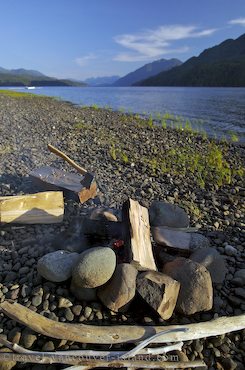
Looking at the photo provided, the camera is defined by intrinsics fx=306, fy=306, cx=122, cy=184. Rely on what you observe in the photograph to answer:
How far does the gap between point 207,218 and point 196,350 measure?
11.0 ft

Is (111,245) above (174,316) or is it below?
above

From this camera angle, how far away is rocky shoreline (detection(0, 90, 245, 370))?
3469 mm

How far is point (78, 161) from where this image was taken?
10.1m

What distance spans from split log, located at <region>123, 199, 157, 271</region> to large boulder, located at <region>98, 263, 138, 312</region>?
21 cm

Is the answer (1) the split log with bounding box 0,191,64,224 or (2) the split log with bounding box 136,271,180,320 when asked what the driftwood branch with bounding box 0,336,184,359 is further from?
(1) the split log with bounding box 0,191,64,224

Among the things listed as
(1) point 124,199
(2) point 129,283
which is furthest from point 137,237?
(1) point 124,199

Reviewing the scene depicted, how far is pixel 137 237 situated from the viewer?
4172 millimetres

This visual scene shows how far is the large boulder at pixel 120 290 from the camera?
3.52 meters

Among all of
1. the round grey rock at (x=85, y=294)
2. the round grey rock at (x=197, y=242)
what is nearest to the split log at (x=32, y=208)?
the round grey rock at (x=85, y=294)

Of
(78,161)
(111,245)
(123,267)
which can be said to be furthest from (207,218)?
(78,161)

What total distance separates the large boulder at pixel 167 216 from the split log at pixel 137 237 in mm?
589

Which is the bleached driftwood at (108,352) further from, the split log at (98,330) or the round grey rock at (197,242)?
the round grey rock at (197,242)

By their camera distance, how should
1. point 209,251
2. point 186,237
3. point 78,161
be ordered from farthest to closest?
point 78,161 → point 186,237 → point 209,251

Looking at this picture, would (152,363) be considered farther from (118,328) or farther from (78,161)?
(78,161)
